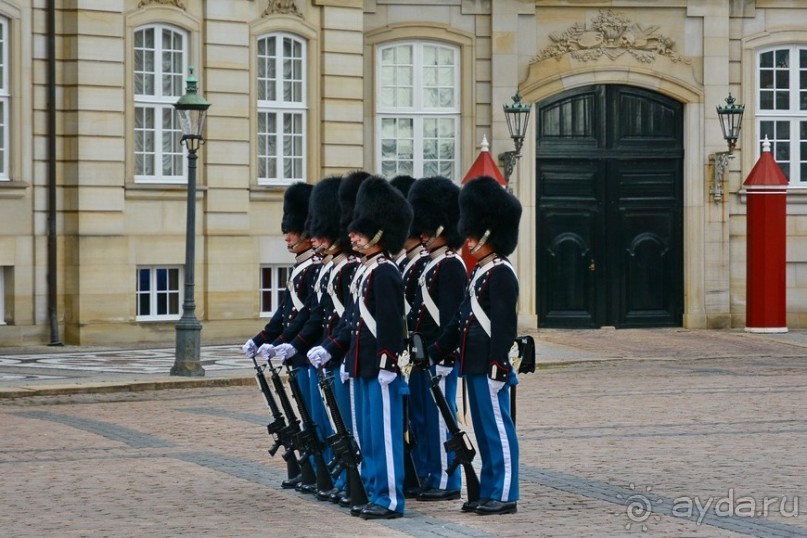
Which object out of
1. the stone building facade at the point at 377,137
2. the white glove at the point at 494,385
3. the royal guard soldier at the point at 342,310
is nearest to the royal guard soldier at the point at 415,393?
the royal guard soldier at the point at 342,310

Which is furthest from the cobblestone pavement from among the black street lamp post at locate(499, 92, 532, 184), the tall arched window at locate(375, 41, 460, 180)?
the tall arched window at locate(375, 41, 460, 180)

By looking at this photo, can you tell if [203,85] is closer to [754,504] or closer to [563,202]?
[563,202]

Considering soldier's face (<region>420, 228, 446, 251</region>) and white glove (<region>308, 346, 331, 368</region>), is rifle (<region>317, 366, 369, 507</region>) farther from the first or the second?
soldier's face (<region>420, 228, 446, 251</region>)

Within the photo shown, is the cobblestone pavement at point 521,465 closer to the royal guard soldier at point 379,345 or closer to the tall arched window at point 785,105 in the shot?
the royal guard soldier at point 379,345

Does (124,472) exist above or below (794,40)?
below

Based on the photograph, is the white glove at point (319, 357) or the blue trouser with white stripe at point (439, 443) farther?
the blue trouser with white stripe at point (439, 443)

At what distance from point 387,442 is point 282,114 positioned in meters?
15.5

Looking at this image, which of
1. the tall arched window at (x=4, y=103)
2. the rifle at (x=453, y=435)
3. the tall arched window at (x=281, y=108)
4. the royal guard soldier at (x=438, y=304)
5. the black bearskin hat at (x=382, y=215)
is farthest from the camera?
the tall arched window at (x=281, y=108)

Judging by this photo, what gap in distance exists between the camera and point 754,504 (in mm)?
10445

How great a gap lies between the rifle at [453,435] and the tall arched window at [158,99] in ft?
46.2

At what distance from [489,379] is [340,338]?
935 millimetres

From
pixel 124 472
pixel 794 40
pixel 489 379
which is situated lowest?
pixel 124 472

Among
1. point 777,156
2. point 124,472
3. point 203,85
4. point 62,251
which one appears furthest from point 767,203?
point 124,472

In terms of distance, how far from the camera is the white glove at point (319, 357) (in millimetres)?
10352
